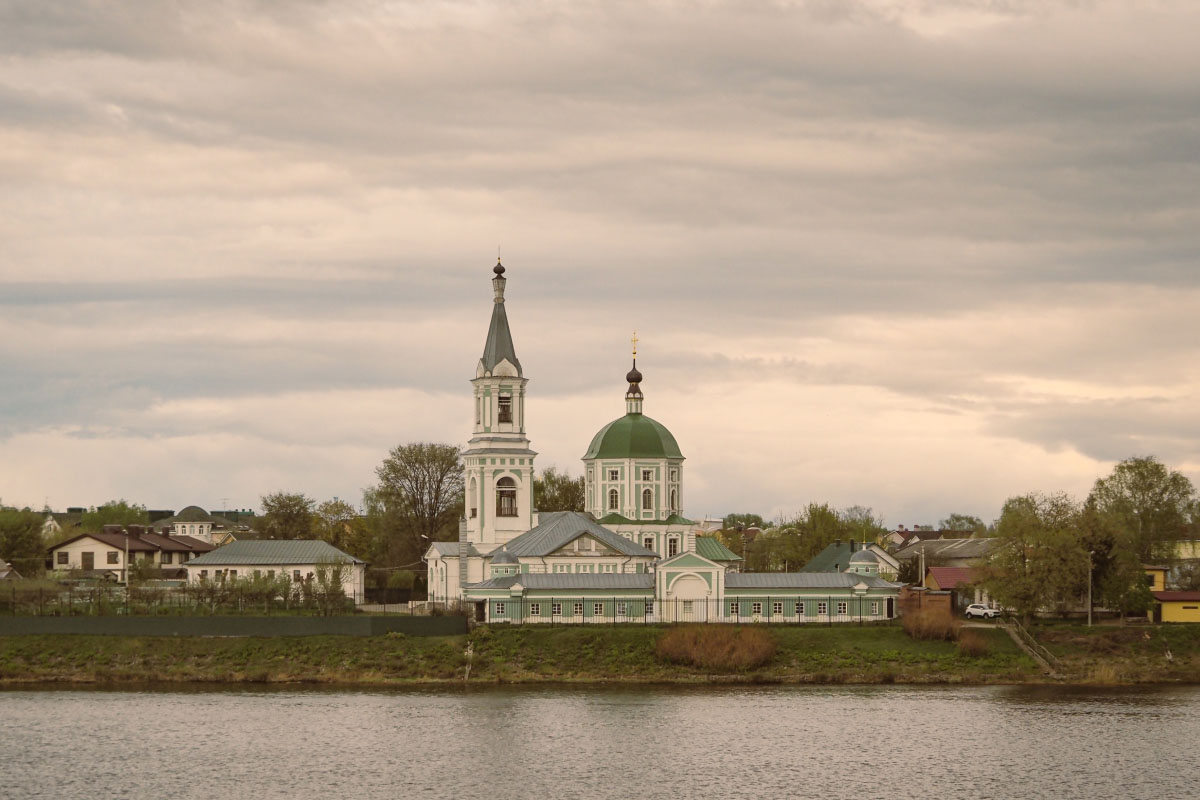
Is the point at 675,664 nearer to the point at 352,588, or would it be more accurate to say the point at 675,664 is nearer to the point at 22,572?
the point at 352,588

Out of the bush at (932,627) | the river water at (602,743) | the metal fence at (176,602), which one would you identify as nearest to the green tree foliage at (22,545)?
the metal fence at (176,602)

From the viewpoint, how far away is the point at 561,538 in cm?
8575

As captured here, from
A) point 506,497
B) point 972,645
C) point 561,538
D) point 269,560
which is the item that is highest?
point 506,497

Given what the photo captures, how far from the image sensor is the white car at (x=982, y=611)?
83.2 metres

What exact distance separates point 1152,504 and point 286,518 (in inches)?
2386

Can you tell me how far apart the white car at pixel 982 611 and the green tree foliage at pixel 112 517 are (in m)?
90.7

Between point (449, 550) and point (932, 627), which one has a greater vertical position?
point (449, 550)

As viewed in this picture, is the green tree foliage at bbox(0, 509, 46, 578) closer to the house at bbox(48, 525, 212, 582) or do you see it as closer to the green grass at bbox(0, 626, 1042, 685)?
the house at bbox(48, 525, 212, 582)

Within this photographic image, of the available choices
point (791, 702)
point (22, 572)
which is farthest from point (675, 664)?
point (22, 572)

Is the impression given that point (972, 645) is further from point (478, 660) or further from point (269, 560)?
point (269, 560)

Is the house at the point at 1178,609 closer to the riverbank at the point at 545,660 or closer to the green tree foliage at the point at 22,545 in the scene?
the riverbank at the point at 545,660

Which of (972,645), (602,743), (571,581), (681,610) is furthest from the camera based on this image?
(571,581)

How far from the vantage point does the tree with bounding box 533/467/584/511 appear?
124 m

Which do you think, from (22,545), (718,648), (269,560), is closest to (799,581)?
(718,648)
